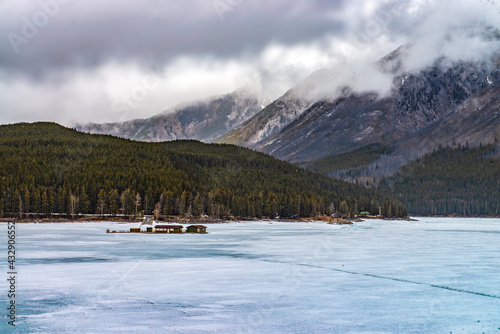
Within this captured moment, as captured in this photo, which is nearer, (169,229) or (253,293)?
(253,293)

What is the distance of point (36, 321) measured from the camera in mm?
30281

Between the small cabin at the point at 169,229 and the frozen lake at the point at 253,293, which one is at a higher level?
the small cabin at the point at 169,229

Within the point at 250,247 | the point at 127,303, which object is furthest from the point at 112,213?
the point at 127,303

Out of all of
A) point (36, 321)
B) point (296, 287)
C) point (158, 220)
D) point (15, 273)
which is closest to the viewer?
point (36, 321)

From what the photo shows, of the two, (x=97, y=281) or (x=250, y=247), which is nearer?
(x=97, y=281)

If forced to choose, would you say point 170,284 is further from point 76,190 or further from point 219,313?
point 76,190

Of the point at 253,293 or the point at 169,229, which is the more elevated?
the point at 169,229

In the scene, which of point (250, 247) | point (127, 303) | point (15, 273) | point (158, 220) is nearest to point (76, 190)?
point (158, 220)

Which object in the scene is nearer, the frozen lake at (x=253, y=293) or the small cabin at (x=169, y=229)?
the frozen lake at (x=253, y=293)

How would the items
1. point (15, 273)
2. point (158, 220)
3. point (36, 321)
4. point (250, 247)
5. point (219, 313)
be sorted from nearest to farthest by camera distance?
1. point (36, 321)
2. point (219, 313)
3. point (15, 273)
4. point (250, 247)
5. point (158, 220)

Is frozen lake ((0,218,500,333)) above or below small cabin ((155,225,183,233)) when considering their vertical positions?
below

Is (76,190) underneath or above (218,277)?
above

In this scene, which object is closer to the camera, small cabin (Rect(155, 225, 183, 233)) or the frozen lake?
the frozen lake

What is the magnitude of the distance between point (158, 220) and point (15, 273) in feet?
462
